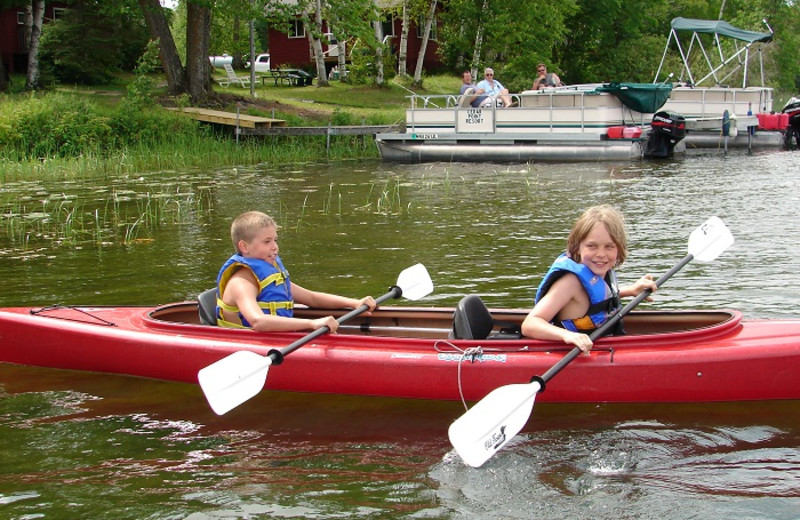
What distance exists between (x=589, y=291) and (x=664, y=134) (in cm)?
1416

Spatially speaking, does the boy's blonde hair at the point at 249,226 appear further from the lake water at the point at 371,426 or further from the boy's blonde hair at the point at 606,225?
the boy's blonde hair at the point at 606,225

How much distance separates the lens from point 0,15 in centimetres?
3002

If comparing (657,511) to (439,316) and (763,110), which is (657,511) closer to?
(439,316)

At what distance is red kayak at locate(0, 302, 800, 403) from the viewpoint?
4844 mm

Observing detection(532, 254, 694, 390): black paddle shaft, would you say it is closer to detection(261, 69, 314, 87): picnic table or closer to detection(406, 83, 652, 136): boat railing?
detection(406, 83, 652, 136): boat railing

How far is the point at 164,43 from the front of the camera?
22.7 meters

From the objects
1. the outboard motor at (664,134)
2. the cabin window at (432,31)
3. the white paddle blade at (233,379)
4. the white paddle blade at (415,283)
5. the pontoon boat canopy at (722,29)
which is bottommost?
the white paddle blade at (233,379)

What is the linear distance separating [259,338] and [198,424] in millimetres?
579

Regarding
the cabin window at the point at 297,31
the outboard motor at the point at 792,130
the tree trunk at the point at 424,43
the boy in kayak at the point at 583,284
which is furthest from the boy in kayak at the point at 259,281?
the cabin window at the point at 297,31

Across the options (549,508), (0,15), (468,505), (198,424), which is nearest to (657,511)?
(549,508)

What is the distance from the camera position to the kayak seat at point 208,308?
5738 mm

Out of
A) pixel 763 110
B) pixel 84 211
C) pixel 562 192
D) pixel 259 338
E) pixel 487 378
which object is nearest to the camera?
pixel 487 378

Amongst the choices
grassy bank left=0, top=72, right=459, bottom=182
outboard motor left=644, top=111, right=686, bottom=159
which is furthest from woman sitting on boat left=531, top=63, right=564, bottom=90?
grassy bank left=0, top=72, right=459, bottom=182

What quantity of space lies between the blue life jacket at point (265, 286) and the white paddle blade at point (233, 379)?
59 centimetres
